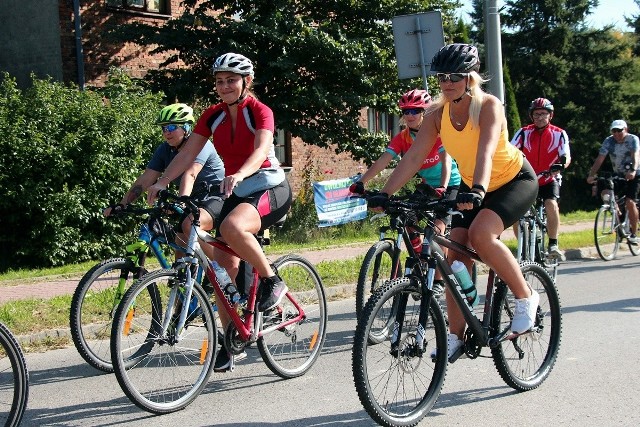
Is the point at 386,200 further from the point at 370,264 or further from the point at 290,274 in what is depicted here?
the point at 370,264

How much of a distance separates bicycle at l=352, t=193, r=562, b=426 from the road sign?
6218 mm

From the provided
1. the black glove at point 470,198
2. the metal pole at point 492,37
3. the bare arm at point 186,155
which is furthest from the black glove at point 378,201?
the metal pole at point 492,37

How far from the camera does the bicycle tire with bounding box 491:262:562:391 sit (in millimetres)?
5301

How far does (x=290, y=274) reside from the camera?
248 inches

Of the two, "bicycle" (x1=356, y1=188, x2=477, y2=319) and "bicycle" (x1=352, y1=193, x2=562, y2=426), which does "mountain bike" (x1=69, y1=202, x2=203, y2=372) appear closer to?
"bicycle" (x1=356, y1=188, x2=477, y2=319)

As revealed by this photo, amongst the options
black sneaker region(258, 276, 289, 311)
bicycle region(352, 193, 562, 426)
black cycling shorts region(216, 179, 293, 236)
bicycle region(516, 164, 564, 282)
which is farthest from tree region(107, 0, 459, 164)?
bicycle region(352, 193, 562, 426)

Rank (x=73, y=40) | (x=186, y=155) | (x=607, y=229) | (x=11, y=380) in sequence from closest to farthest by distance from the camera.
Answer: (x=11, y=380), (x=186, y=155), (x=607, y=229), (x=73, y=40)

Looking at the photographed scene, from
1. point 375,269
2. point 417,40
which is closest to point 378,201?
point 375,269

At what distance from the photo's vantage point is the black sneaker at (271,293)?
568cm

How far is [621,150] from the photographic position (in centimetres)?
1344

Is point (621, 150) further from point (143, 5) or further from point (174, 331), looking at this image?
point (143, 5)

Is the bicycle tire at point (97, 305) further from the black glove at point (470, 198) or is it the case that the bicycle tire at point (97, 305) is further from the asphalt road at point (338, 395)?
the black glove at point (470, 198)

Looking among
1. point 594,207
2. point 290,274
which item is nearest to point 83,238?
point 290,274

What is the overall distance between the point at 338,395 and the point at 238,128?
1.84m
